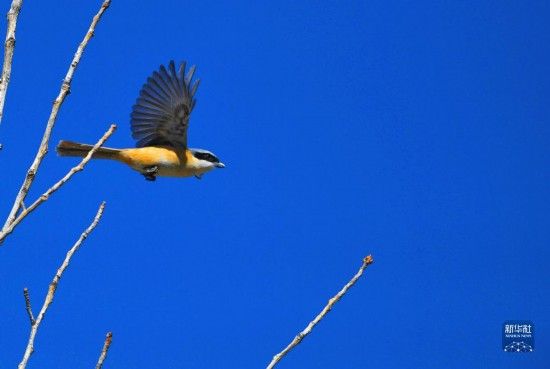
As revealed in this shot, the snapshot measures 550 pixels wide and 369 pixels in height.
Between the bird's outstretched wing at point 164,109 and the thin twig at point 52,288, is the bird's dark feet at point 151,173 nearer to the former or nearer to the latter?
the bird's outstretched wing at point 164,109

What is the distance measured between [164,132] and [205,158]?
1.26 ft

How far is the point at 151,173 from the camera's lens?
5879 millimetres

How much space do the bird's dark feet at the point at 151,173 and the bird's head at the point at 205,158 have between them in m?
0.42

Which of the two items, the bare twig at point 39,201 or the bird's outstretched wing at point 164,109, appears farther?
the bird's outstretched wing at point 164,109

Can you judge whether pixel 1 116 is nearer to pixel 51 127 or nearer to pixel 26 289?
pixel 51 127

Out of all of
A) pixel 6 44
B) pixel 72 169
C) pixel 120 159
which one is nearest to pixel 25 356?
pixel 72 169

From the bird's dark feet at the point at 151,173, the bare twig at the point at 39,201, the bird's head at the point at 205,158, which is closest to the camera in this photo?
the bare twig at the point at 39,201

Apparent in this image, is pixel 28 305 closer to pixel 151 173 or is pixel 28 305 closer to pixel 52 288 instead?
pixel 52 288

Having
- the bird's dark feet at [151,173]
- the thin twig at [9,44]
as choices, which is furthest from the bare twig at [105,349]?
the bird's dark feet at [151,173]

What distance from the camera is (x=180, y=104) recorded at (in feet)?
20.1

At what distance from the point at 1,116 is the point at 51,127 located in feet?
0.33

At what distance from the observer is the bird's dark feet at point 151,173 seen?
5.86 metres

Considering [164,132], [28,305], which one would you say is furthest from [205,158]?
[28,305]

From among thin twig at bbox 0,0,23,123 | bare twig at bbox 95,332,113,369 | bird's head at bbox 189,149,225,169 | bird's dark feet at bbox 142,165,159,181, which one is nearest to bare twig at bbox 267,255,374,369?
bare twig at bbox 95,332,113,369
